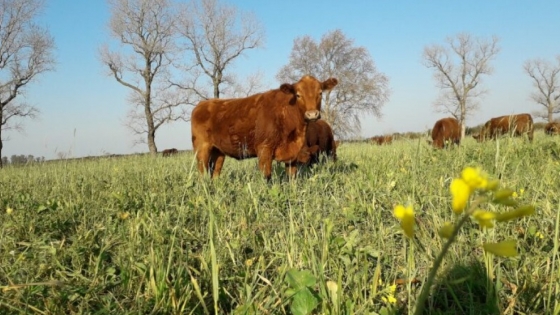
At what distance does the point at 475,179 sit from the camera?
0.41 metres

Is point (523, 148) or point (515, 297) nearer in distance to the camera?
point (515, 297)

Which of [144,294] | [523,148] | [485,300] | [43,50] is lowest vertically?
[485,300]

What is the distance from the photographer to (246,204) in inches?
132

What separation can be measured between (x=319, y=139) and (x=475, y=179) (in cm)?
949

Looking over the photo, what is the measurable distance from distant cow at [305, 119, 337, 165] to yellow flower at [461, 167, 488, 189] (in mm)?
8708

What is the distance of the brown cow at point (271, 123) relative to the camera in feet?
20.6

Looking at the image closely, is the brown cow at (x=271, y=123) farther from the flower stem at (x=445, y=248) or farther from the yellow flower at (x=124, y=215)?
the flower stem at (x=445, y=248)

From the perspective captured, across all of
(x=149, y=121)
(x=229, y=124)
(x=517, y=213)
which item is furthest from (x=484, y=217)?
(x=149, y=121)

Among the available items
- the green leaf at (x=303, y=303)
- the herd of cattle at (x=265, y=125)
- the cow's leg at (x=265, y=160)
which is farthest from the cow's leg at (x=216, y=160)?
the green leaf at (x=303, y=303)

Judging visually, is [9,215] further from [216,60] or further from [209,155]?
[216,60]

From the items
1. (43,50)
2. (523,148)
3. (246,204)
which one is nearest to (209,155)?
(246,204)

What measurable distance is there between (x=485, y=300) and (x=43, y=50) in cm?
3291

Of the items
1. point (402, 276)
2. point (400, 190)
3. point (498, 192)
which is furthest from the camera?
point (400, 190)

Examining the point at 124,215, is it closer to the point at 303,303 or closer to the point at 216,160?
the point at 303,303
